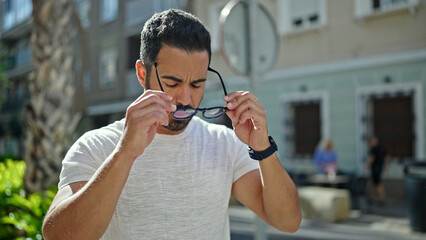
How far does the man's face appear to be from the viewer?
5.88 ft

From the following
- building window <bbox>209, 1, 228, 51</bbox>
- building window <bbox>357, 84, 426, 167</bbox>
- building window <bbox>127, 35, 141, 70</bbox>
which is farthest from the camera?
building window <bbox>127, 35, 141, 70</bbox>

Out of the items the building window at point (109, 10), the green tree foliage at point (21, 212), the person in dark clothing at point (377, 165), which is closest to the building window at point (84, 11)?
the building window at point (109, 10)

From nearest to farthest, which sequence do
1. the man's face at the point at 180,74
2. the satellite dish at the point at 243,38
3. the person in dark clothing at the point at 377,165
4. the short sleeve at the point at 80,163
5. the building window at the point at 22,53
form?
the short sleeve at the point at 80,163 < the man's face at the point at 180,74 < the satellite dish at the point at 243,38 < the person in dark clothing at the point at 377,165 < the building window at the point at 22,53

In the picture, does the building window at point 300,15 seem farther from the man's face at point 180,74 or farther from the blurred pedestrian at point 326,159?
the man's face at point 180,74

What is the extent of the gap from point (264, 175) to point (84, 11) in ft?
87.3

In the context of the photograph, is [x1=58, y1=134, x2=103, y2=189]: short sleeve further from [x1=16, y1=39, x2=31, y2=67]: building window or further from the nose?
[x1=16, y1=39, x2=31, y2=67]: building window

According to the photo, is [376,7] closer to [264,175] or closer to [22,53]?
[264,175]

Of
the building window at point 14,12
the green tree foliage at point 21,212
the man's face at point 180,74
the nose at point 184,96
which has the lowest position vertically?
the green tree foliage at point 21,212

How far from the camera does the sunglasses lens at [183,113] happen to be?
1.73 m

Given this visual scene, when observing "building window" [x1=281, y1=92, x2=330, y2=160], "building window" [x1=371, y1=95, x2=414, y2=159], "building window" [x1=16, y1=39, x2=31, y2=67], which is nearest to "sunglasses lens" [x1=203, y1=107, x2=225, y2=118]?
"building window" [x1=371, y1=95, x2=414, y2=159]

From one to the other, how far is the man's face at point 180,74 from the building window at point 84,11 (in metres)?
25.4

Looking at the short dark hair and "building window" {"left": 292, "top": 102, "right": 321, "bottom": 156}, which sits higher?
the short dark hair

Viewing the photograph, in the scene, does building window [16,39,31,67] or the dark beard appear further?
building window [16,39,31,67]

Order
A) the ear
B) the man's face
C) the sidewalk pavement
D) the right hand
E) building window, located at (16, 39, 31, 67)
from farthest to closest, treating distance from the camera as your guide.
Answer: building window, located at (16, 39, 31, 67), the sidewalk pavement, the ear, the man's face, the right hand
